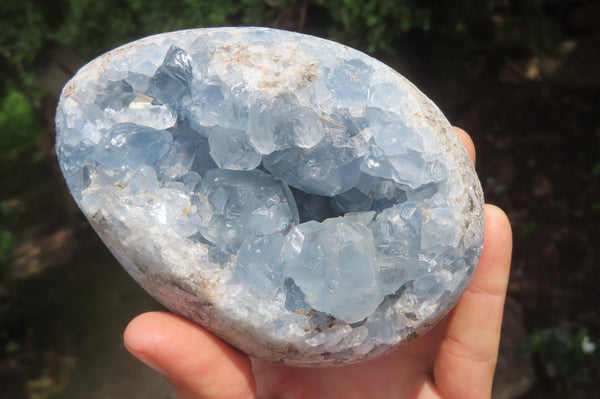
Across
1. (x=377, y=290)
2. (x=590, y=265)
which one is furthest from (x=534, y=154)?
(x=377, y=290)

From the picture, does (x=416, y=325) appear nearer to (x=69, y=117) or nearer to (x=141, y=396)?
(x=69, y=117)

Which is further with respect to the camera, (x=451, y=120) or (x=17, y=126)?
(x=17, y=126)

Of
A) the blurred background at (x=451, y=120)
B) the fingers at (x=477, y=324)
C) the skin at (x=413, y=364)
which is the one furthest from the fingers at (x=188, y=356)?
the blurred background at (x=451, y=120)

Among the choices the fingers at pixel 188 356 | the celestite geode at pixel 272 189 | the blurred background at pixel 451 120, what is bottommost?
the blurred background at pixel 451 120

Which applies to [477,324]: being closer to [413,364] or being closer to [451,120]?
[413,364]

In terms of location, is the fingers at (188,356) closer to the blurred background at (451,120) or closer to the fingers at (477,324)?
the fingers at (477,324)

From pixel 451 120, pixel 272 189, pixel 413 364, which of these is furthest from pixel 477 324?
pixel 451 120

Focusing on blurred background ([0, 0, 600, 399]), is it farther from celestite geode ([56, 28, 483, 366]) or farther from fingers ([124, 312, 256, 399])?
fingers ([124, 312, 256, 399])
